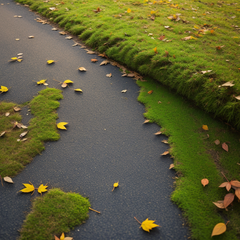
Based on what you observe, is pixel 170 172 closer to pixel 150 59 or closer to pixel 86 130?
pixel 86 130

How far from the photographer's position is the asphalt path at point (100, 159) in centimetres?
196

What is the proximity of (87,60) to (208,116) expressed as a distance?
9.94ft

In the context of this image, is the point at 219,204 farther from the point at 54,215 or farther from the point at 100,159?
the point at 54,215

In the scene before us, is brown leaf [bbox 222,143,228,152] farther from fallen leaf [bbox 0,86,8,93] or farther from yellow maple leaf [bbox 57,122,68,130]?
fallen leaf [bbox 0,86,8,93]

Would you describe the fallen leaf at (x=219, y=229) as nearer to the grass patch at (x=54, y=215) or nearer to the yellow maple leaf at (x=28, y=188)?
the grass patch at (x=54, y=215)

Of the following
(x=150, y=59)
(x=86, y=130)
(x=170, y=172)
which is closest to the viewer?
(x=170, y=172)

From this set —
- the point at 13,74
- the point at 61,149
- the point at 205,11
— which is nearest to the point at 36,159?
the point at 61,149

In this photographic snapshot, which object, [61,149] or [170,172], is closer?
[170,172]

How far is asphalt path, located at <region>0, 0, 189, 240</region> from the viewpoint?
1.96 m

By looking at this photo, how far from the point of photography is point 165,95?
138 inches

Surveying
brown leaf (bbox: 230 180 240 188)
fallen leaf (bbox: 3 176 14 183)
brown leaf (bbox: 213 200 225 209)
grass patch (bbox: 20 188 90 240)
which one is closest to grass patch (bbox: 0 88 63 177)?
fallen leaf (bbox: 3 176 14 183)

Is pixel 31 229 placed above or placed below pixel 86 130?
below

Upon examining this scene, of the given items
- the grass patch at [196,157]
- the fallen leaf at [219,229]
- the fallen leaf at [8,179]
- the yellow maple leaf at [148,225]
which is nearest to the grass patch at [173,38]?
the grass patch at [196,157]

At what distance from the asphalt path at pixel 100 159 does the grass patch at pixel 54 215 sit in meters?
0.08
